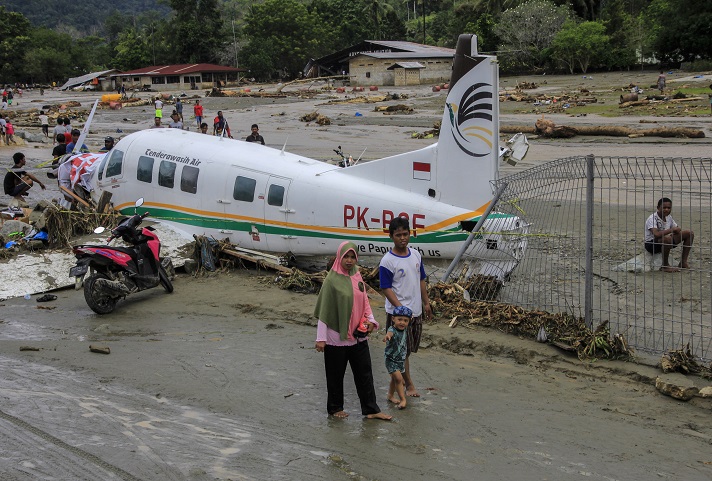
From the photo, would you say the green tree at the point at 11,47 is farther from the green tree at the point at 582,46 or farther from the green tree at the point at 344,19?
the green tree at the point at 582,46

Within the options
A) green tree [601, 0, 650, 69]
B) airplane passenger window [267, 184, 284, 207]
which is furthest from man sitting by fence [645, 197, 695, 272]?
green tree [601, 0, 650, 69]

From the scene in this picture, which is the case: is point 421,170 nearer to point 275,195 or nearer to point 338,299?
point 275,195

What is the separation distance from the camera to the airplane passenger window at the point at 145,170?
1452 centimetres

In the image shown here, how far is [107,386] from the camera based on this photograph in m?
8.17

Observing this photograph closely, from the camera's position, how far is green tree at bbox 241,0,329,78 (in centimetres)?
9119

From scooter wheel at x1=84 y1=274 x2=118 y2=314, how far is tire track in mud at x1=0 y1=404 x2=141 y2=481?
3970 millimetres

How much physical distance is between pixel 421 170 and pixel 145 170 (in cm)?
580

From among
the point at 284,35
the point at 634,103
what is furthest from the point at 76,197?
the point at 284,35

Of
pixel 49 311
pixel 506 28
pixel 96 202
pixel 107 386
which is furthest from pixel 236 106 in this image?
pixel 107 386

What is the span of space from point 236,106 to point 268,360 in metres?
51.9

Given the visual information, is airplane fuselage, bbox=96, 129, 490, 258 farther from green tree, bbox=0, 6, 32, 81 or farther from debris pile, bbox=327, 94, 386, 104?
green tree, bbox=0, 6, 32, 81

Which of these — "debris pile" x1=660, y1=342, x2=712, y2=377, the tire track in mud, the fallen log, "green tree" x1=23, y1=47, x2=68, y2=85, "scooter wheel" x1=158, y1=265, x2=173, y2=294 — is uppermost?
"green tree" x1=23, y1=47, x2=68, y2=85

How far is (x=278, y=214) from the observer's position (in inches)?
515

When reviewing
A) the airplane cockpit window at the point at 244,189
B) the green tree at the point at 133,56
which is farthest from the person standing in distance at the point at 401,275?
the green tree at the point at 133,56
